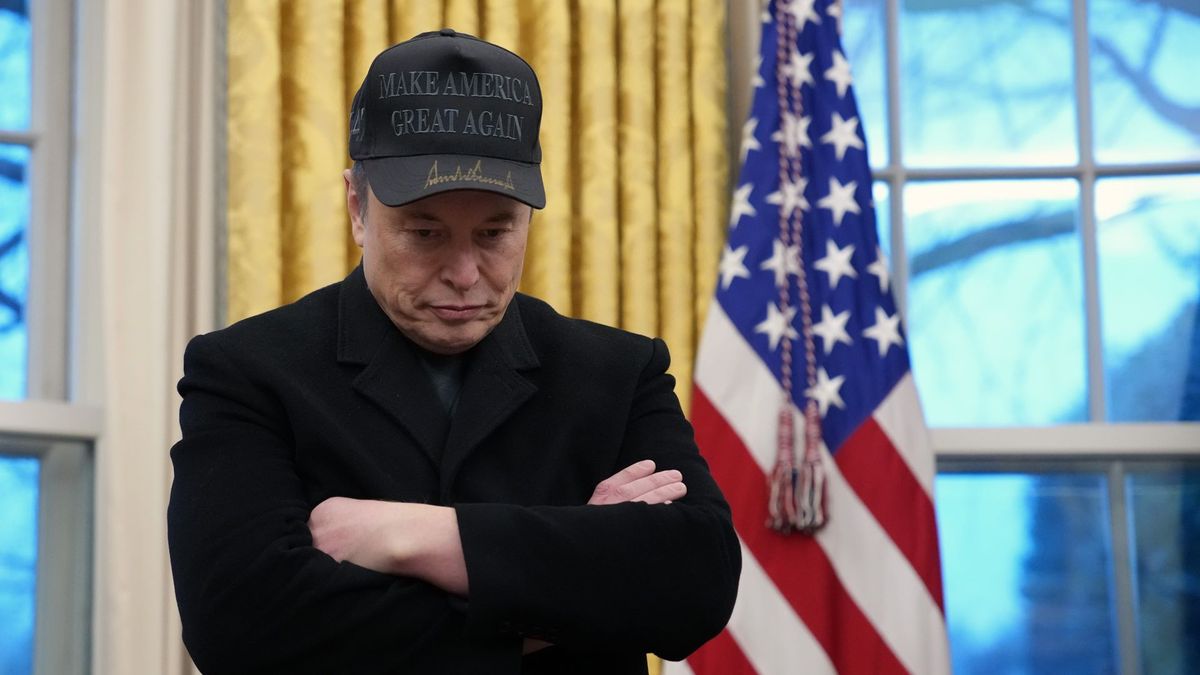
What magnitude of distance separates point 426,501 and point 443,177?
34 centimetres

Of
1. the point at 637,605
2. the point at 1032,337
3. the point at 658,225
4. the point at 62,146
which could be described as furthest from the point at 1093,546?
the point at 62,146

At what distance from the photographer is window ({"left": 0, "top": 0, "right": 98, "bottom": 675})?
3082 millimetres

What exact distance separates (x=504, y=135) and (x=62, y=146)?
195 centimetres

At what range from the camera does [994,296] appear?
3.55 metres

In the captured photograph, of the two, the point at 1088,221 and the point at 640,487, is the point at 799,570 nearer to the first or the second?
the point at 1088,221

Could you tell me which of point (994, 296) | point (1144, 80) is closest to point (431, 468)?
point (994, 296)

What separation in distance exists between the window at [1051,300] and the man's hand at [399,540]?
1991 millimetres

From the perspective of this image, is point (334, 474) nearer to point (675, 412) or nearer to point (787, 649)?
point (675, 412)

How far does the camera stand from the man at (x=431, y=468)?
5.18ft

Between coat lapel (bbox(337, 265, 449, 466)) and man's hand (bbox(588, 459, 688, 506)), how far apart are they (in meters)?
0.18

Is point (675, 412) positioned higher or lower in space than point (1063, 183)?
lower

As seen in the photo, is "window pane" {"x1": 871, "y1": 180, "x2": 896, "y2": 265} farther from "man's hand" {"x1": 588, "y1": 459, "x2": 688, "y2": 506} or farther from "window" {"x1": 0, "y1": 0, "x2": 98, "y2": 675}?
"man's hand" {"x1": 588, "y1": 459, "x2": 688, "y2": 506}

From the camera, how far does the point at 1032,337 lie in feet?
11.6
